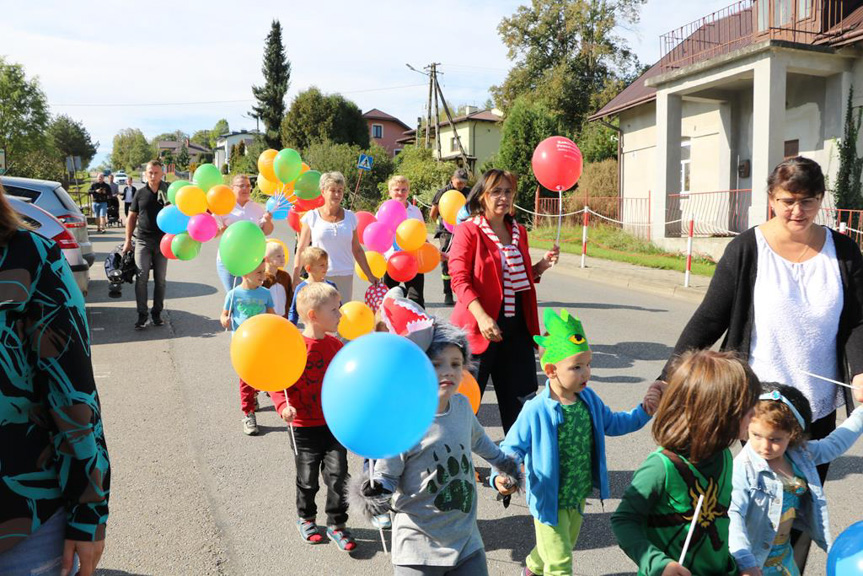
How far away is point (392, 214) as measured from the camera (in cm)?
693

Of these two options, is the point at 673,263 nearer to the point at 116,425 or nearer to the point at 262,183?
the point at 262,183

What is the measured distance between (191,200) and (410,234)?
7.92 feet

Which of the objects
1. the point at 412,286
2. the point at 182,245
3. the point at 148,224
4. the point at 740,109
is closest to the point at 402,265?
the point at 412,286

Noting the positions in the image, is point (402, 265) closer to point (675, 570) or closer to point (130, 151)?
point (675, 570)

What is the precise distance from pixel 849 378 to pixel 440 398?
5.71 ft

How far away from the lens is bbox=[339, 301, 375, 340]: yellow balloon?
15.9ft

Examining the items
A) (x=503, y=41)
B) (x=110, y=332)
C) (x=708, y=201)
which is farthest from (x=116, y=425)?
(x=503, y=41)

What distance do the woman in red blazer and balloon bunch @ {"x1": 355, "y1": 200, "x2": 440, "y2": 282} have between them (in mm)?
2620

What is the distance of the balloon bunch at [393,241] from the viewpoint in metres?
6.82

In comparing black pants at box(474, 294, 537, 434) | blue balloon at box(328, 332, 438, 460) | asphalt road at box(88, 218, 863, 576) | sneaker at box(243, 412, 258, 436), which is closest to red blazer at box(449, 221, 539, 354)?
black pants at box(474, 294, 537, 434)

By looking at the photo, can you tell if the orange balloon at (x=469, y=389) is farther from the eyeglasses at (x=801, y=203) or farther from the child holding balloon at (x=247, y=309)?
the child holding balloon at (x=247, y=309)

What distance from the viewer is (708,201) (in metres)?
19.0

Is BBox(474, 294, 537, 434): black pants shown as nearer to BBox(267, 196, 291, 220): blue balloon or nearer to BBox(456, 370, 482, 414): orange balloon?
BBox(456, 370, 482, 414): orange balloon

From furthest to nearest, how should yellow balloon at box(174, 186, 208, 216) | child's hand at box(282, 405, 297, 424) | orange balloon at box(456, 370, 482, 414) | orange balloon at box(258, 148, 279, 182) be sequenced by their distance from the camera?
orange balloon at box(258, 148, 279, 182) < yellow balloon at box(174, 186, 208, 216) < child's hand at box(282, 405, 297, 424) < orange balloon at box(456, 370, 482, 414)
